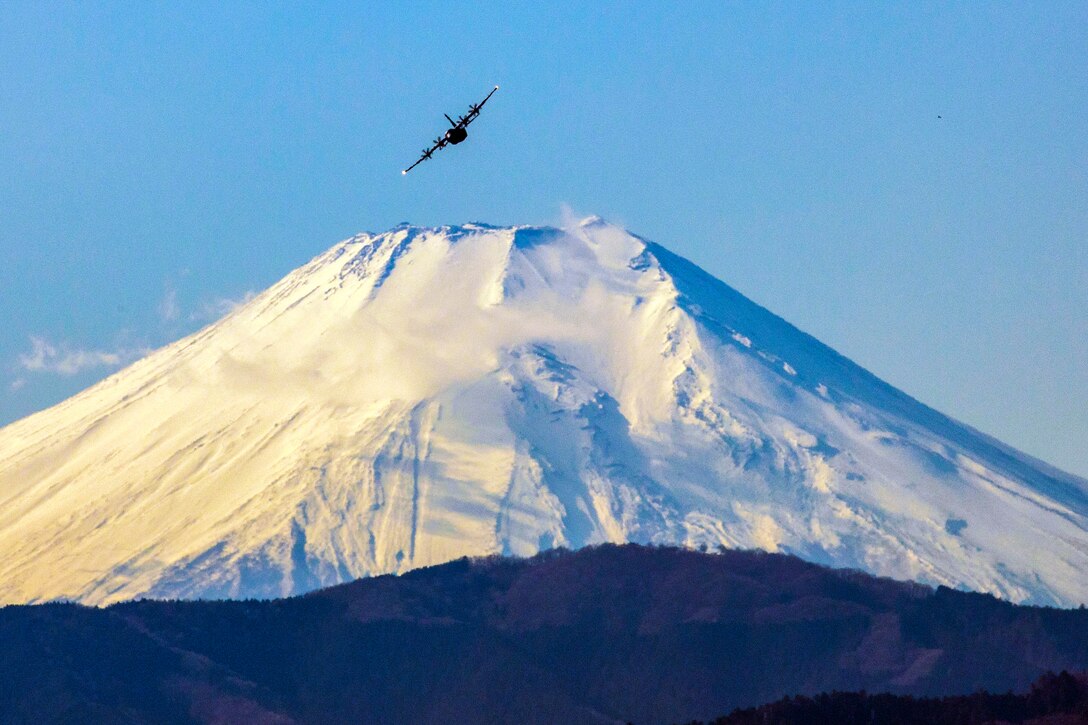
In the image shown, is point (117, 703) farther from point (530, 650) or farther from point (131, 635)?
point (530, 650)

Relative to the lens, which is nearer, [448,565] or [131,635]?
Result: [131,635]

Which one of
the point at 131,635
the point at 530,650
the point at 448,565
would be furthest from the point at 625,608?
the point at 131,635

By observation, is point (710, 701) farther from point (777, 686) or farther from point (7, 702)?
point (7, 702)

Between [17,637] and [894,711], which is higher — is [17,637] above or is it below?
below

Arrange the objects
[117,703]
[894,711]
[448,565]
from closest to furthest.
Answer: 1. [894,711]
2. [117,703]
3. [448,565]

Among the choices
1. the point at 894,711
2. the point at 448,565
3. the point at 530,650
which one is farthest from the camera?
the point at 448,565

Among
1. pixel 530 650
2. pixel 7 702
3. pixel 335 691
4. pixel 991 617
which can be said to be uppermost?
pixel 991 617
